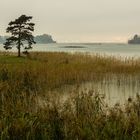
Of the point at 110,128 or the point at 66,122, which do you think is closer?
the point at 110,128

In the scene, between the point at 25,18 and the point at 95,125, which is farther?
the point at 25,18

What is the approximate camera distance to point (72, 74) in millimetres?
18375

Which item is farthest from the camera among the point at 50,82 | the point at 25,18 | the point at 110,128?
the point at 25,18

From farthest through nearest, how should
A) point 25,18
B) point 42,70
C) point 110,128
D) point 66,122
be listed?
1. point 25,18
2. point 42,70
3. point 66,122
4. point 110,128

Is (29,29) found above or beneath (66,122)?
→ above

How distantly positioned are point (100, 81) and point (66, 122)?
11739mm

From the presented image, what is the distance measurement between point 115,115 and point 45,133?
56.1 inches

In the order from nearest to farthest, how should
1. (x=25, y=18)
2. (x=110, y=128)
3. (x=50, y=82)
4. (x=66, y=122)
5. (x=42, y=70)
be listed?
(x=110, y=128) → (x=66, y=122) → (x=50, y=82) → (x=42, y=70) → (x=25, y=18)

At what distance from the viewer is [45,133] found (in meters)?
6.43

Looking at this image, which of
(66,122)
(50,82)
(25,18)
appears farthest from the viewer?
(25,18)

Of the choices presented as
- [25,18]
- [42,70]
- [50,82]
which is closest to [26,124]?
[50,82]

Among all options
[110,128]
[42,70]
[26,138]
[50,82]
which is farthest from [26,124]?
[42,70]

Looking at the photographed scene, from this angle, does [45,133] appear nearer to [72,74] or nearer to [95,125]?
[95,125]

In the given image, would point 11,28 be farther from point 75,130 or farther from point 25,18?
point 75,130
